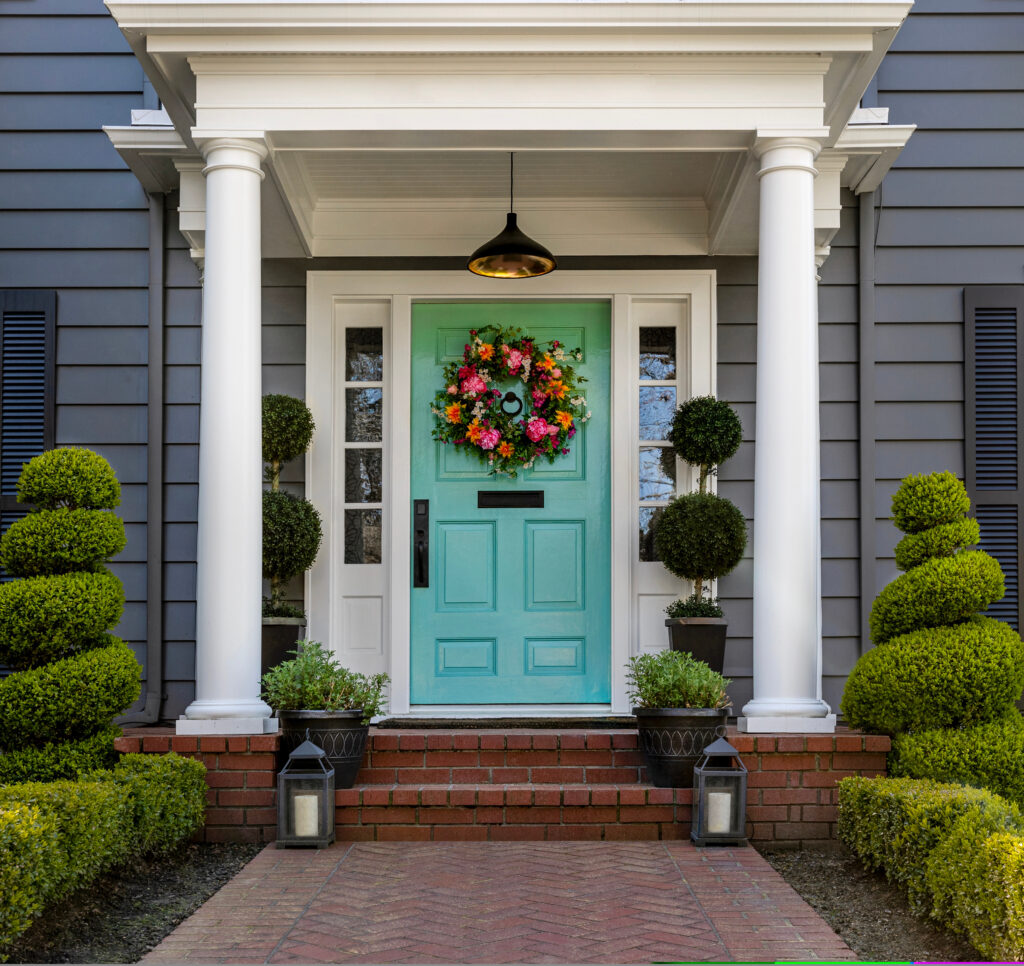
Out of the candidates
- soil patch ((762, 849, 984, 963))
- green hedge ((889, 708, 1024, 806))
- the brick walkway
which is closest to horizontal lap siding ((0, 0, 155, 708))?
the brick walkway

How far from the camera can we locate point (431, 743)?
4379mm

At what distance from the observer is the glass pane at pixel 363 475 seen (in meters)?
5.61

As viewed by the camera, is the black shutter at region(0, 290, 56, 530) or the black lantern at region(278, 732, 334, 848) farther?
the black shutter at region(0, 290, 56, 530)

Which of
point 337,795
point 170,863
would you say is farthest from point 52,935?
point 337,795

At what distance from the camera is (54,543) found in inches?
159

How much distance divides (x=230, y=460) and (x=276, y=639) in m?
1.10

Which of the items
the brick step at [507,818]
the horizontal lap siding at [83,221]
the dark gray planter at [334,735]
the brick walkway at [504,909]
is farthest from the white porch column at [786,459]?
Answer: the horizontal lap siding at [83,221]

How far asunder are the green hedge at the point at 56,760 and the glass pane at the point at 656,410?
9.64ft

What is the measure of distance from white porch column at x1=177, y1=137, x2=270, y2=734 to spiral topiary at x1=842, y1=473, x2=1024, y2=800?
2343 millimetres

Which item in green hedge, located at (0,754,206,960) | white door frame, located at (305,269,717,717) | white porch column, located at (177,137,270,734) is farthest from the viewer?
white door frame, located at (305,269,717,717)

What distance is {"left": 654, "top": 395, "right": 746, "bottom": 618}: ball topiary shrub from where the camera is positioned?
5.07 m

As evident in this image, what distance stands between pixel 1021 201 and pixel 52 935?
17.4ft

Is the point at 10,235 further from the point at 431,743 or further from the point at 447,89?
the point at 431,743

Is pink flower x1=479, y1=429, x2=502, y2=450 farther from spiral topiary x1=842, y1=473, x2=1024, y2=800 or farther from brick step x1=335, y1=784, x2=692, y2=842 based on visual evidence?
spiral topiary x1=842, y1=473, x2=1024, y2=800
